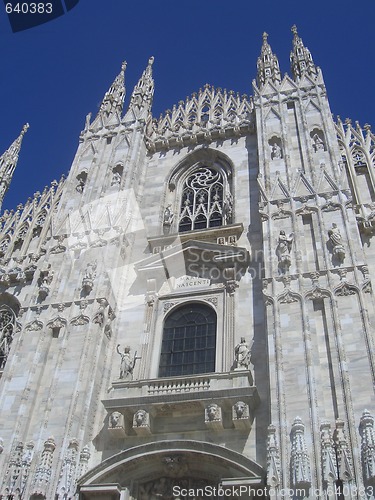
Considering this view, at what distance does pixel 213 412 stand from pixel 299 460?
2.42m

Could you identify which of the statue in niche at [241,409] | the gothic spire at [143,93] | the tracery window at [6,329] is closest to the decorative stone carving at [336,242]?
the statue in niche at [241,409]

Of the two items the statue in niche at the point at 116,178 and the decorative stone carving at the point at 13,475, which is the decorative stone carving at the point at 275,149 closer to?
the statue in niche at the point at 116,178

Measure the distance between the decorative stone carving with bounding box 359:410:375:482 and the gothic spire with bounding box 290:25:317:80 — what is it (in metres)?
13.4

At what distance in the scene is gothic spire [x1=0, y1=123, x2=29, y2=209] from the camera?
22312 mm

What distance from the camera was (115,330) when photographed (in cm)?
1548

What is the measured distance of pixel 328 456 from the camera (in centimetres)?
1038

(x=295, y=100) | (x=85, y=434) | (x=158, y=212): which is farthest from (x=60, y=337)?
(x=295, y=100)

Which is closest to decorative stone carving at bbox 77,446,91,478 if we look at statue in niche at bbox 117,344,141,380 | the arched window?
statue in niche at bbox 117,344,141,380

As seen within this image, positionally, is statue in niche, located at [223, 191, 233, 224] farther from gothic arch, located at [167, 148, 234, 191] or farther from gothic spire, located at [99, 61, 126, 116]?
gothic spire, located at [99, 61, 126, 116]

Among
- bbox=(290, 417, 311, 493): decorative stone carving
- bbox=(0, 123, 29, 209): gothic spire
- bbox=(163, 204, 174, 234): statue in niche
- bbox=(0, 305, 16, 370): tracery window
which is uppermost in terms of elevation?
bbox=(0, 123, 29, 209): gothic spire

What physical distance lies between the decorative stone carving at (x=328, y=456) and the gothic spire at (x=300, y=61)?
13.6 m

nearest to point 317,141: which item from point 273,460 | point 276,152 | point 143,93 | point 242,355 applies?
point 276,152

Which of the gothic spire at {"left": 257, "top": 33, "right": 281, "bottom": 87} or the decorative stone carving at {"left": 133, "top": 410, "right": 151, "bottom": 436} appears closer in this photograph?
the decorative stone carving at {"left": 133, "top": 410, "right": 151, "bottom": 436}

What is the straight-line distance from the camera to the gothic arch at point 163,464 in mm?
11641
